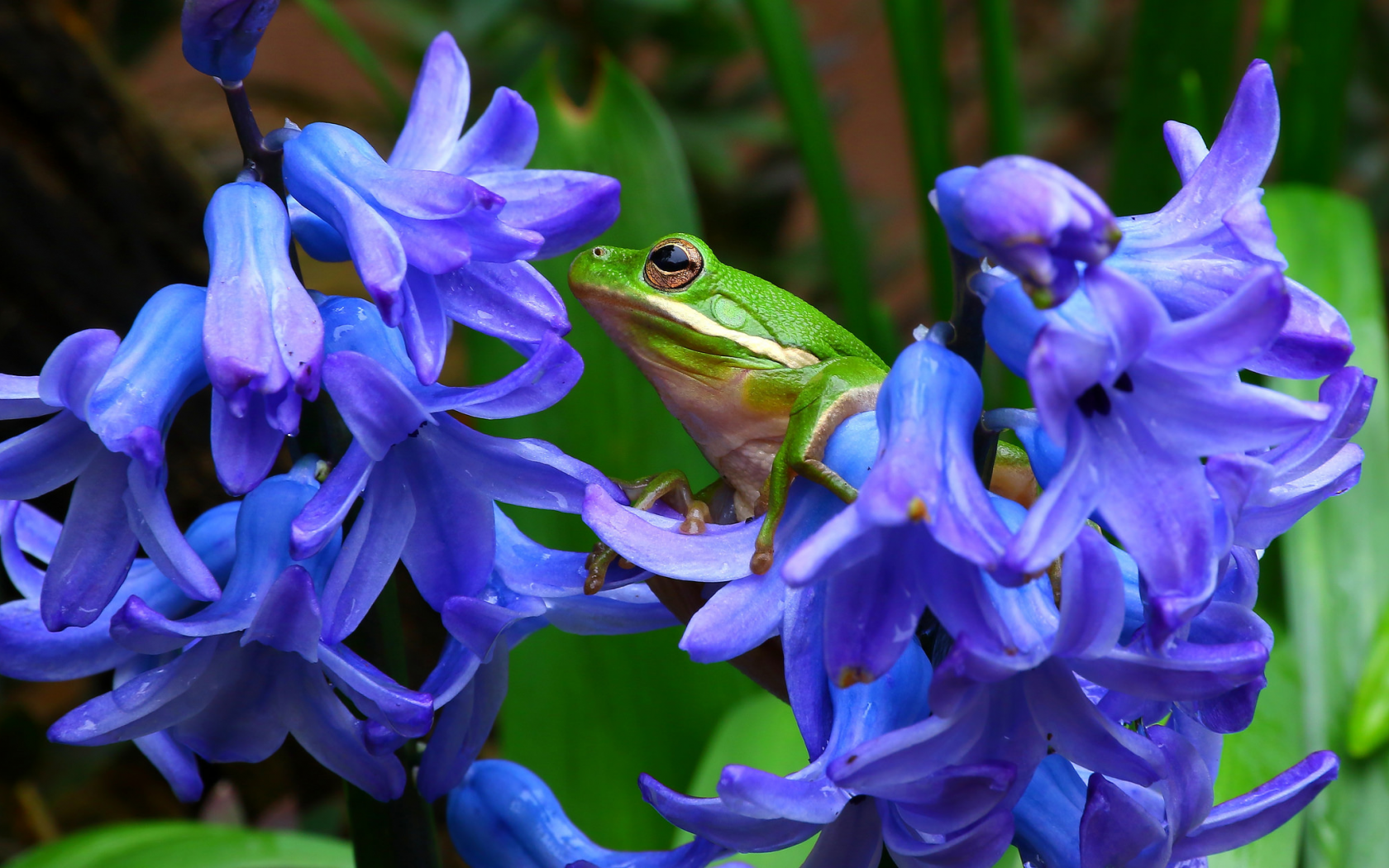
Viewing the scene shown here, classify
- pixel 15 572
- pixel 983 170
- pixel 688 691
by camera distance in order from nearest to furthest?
1. pixel 983 170
2. pixel 15 572
3. pixel 688 691

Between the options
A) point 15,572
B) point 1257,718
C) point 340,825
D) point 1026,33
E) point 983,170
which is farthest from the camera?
point 1026,33

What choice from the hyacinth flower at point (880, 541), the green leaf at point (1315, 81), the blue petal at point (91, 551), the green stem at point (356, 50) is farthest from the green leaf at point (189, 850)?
the green leaf at point (1315, 81)

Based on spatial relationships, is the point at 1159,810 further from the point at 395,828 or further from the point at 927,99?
the point at 927,99

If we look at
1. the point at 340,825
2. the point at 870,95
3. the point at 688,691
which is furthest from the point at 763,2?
the point at 870,95

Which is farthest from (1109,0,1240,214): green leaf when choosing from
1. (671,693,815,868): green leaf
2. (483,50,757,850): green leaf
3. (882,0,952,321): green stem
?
(671,693,815,868): green leaf

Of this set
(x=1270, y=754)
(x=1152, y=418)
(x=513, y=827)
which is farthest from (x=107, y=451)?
(x=1270, y=754)

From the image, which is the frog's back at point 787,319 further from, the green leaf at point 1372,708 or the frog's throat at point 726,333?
the green leaf at point 1372,708

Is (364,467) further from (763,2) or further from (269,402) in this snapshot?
(763,2)
